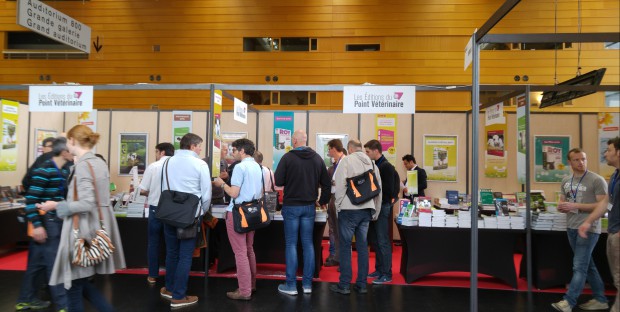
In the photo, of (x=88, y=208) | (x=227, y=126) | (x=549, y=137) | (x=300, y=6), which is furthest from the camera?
(x=300, y=6)

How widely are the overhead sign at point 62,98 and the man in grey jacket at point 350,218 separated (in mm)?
3021

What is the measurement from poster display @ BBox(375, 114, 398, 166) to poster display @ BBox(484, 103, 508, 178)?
4.64 ft

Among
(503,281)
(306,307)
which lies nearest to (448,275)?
(503,281)

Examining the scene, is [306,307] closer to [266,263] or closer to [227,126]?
[266,263]

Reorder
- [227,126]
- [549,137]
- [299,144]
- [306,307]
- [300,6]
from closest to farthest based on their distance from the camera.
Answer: [306,307] → [299,144] → [549,137] → [227,126] → [300,6]

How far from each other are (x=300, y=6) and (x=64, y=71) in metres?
6.24

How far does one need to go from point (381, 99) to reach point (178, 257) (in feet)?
8.32

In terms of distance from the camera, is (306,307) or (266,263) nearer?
(306,307)

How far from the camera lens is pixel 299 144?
14.1 ft

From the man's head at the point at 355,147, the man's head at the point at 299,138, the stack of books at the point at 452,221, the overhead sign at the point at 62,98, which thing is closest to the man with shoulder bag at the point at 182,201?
the man's head at the point at 299,138

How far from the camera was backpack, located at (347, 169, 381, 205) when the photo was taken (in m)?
4.16

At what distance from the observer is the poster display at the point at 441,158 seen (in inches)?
274

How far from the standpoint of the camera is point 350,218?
4.23 m

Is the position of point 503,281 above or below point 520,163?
below
